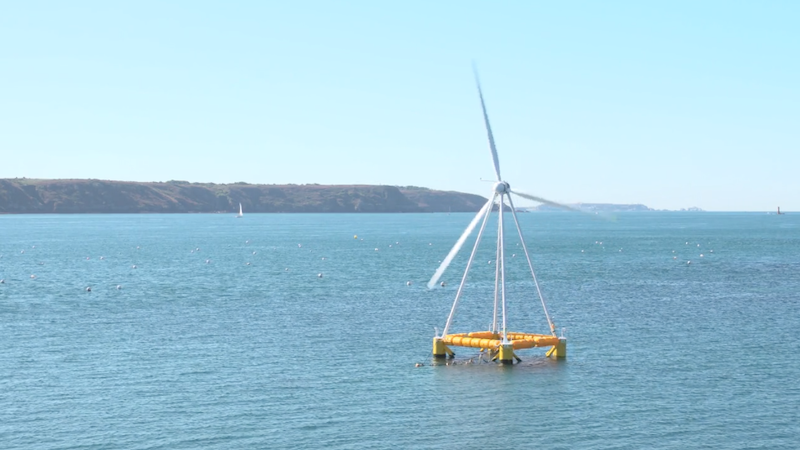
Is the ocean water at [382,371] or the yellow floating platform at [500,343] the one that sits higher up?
the yellow floating platform at [500,343]

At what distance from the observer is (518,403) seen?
197 feet

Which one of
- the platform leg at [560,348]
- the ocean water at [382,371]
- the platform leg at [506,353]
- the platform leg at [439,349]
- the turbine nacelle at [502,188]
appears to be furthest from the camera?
the platform leg at [439,349]

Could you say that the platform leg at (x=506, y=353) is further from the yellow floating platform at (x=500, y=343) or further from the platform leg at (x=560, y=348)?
the platform leg at (x=560, y=348)

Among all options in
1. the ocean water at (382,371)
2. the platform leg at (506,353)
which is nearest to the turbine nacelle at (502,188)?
the platform leg at (506,353)

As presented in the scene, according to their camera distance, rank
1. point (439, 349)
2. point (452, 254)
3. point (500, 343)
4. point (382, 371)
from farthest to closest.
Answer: point (439, 349) < point (500, 343) < point (382, 371) < point (452, 254)

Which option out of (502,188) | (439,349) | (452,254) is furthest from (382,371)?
(502,188)

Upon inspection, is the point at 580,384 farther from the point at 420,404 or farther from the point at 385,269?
the point at 385,269

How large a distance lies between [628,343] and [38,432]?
47446 mm

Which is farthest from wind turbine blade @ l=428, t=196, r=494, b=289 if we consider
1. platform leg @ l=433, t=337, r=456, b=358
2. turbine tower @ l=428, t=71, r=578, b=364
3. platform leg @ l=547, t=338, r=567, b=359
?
platform leg @ l=547, t=338, r=567, b=359

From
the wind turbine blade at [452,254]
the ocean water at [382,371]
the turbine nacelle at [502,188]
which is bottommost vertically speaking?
the ocean water at [382,371]

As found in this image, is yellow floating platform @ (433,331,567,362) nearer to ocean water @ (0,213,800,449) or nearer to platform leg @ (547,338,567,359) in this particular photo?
platform leg @ (547,338,567,359)

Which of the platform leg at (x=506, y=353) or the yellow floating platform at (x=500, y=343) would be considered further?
the yellow floating platform at (x=500, y=343)

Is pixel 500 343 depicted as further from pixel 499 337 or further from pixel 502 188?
pixel 502 188

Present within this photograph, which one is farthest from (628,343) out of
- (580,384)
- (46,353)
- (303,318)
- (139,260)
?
(139,260)
